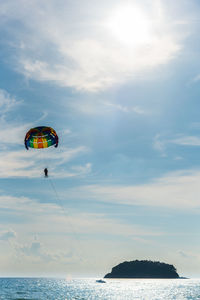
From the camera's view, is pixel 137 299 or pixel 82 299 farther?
pixel 137 299

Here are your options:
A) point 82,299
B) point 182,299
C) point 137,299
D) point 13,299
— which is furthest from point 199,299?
point 13,299

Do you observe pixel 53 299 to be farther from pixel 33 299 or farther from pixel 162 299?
pixel 162 299

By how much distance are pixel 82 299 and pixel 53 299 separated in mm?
11016

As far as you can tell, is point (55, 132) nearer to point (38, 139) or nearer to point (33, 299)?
point (38, 139)

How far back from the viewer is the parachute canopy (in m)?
45.9

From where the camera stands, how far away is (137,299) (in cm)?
10006

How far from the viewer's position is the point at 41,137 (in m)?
46.3

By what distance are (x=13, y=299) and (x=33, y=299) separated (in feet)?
15.7

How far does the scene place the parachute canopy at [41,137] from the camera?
1806 inches

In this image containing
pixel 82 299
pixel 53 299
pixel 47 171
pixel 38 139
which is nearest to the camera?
pixel 47 171

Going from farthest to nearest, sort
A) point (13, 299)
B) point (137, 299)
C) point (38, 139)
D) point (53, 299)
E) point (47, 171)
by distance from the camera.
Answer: point (137, 299) < point (53, 299) < point (13, 299) < point (38, 139) < point (47, 171)

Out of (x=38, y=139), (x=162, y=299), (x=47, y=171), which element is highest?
(x=38, y=139)

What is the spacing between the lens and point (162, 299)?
333ft

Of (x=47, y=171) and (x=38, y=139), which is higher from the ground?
(x=38, y=139)
